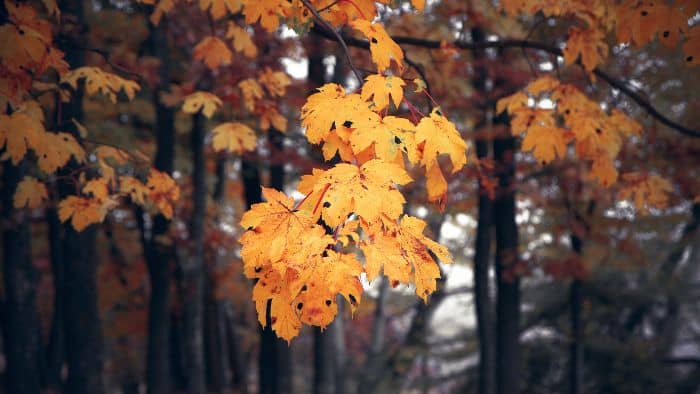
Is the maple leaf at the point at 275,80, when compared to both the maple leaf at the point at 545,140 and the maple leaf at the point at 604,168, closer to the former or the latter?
the maple leaf at the point at 545,140

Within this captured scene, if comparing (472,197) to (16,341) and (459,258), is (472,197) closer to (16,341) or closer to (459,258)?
(459,258)

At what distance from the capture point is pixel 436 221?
1273 centimetres

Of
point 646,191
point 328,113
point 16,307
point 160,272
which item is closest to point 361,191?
point 328,113

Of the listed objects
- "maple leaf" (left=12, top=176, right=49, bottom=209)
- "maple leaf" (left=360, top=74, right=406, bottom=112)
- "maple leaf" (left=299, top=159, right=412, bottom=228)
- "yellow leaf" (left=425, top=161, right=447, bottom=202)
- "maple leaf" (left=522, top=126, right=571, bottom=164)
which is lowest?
"maple leaf" (left=299, top=159, right=412, bottom=228)

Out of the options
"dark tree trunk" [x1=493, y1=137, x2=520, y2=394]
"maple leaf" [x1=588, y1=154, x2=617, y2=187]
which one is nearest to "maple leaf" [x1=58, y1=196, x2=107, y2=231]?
"maple leaf" [x1=588, y1=154, x2=617, y2=187]

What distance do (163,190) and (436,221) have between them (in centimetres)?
876

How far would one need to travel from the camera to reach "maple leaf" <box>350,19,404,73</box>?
2.72m

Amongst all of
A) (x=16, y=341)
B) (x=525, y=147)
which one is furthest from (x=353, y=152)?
(x=16, y=341)

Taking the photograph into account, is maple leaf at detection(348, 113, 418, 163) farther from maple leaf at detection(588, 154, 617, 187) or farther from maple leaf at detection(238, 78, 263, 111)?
maple leaf at detection(238, 78, 263, 111)

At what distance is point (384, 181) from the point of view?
2.18 metres

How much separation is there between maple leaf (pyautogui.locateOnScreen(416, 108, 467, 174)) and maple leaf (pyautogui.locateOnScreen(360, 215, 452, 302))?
0.90 feet

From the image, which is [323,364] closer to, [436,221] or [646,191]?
[436,221]

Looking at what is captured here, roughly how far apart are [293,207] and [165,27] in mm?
8120

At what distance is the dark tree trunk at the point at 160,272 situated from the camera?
360 inches
